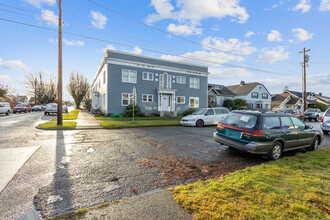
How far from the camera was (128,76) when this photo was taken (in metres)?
21.4

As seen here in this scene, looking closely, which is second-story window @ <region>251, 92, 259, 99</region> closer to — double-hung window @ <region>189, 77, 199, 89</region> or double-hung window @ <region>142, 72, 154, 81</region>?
double-hung window @ <region>189, 77, 199, 89</region>

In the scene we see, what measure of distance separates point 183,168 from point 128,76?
18566mm

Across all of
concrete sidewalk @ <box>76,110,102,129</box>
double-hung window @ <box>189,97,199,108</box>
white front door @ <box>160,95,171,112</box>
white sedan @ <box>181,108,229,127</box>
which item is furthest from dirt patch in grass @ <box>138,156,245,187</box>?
double-hung window @ <box>189,97,199,108</box>

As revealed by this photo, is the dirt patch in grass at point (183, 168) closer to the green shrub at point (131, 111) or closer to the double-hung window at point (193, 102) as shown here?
the green shrub at point (131, 111)

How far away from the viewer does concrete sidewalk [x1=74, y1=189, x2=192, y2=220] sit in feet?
7.82

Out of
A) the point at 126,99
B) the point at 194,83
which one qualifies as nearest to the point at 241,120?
the point at 126,99

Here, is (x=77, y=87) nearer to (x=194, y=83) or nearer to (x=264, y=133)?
(x=194, y=83)

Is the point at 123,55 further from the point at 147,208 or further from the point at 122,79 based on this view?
the point at 147,208

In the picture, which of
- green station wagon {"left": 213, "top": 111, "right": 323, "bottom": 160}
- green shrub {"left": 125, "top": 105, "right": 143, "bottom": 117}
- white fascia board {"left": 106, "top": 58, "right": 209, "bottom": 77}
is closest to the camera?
green station wagon {"left": 213, "top": 111, "right": 323, "bottom": 160}

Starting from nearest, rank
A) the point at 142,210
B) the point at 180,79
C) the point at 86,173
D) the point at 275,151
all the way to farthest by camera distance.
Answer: the point at 142,210, the point at 86,173, the point at 275,151, the point at 180,79

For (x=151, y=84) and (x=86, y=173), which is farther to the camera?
(x=151, y=84)

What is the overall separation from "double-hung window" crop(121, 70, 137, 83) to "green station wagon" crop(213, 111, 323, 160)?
55.7ft

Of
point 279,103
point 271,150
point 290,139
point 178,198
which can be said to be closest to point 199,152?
point 271,150

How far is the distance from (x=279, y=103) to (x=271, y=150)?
52.0m
